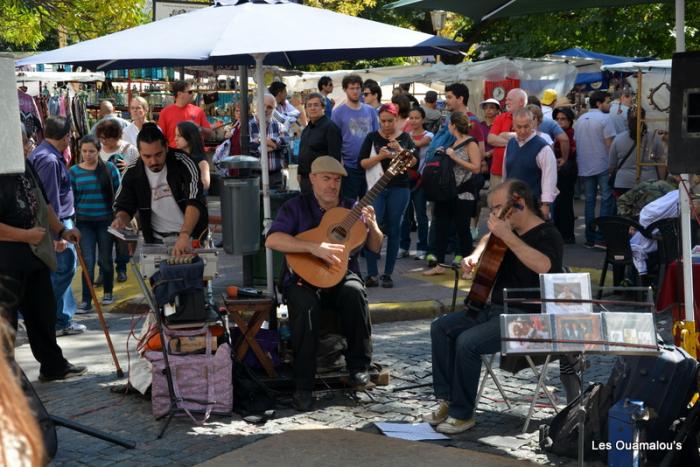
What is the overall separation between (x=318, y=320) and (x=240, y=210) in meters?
1.99

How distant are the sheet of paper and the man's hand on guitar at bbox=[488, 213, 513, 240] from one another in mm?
1215

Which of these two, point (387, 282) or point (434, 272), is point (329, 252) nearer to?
point (387, 282)

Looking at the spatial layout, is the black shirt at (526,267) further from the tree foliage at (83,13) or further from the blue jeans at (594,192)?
the tree foliage at (83,13)

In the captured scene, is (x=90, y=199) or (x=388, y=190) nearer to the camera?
(x=90, y=199)

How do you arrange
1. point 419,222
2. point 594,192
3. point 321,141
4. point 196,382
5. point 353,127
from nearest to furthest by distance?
1. point 196,382
2. point 321,141
3. point 353,127
4. point 419,222
5. point 594,192

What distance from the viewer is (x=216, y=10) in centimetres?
773

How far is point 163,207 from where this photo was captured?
7.61 meters

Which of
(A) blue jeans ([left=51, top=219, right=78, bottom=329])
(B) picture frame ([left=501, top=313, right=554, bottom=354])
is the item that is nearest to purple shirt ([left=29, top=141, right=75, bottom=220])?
(A) blue jeans ([left=51, top=219, right=78, bottom=329])

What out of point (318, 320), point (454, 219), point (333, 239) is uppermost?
point (333, 239)

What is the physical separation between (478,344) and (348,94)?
5755 millimetres

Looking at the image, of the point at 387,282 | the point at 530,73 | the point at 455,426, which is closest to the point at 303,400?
the point at 455,426

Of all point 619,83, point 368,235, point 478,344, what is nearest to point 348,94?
point 368,235

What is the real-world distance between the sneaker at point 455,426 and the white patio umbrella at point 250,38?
226 centimetres

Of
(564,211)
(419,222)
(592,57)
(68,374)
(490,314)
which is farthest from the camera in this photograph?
(592,57)
